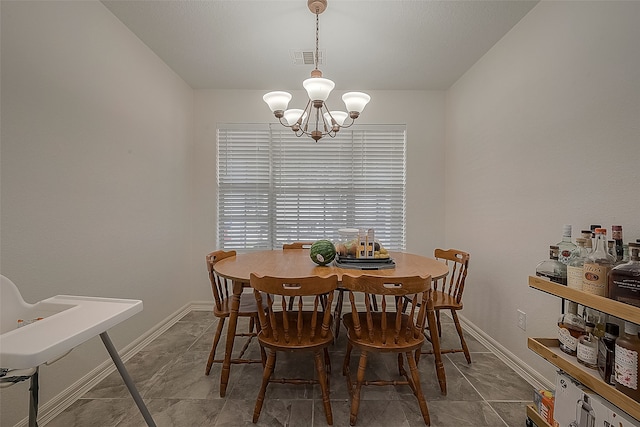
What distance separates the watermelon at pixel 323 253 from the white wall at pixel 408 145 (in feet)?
5.71

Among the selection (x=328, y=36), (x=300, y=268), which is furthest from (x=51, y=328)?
(x=328, y=36)

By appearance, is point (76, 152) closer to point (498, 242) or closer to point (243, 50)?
point (243, 50)

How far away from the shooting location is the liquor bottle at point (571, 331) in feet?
4.29

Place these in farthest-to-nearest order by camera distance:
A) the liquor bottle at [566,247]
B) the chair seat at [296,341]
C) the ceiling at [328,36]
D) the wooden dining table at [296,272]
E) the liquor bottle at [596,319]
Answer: the ceiling at [328,36] → the wooden dining table at [296,272] → the chair seat at [296,341] → the liquor bottle at [566,247] → the liquor bottle at [596,319]

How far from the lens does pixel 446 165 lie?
10.9 feet

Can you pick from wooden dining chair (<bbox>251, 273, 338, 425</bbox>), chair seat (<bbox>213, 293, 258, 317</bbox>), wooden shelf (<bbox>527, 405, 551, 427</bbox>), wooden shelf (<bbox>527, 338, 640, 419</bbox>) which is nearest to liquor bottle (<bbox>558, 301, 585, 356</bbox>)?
wooden shelf (<bbox>527, 338, 640, 419</bbox>)

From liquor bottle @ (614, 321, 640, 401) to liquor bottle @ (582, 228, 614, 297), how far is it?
15 centimetres

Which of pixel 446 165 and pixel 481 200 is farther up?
pixel 446 165

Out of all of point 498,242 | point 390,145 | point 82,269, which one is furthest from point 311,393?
point 390,145

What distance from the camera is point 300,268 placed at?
1.91 metres

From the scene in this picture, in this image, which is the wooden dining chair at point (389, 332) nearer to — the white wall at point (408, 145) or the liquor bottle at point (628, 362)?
the liquor bottle at point (628, 362)

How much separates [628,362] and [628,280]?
31cm

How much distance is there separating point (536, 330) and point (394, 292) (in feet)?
4.27

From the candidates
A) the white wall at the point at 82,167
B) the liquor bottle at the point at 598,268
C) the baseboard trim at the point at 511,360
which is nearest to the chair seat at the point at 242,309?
the white wall at the point at 82,167
